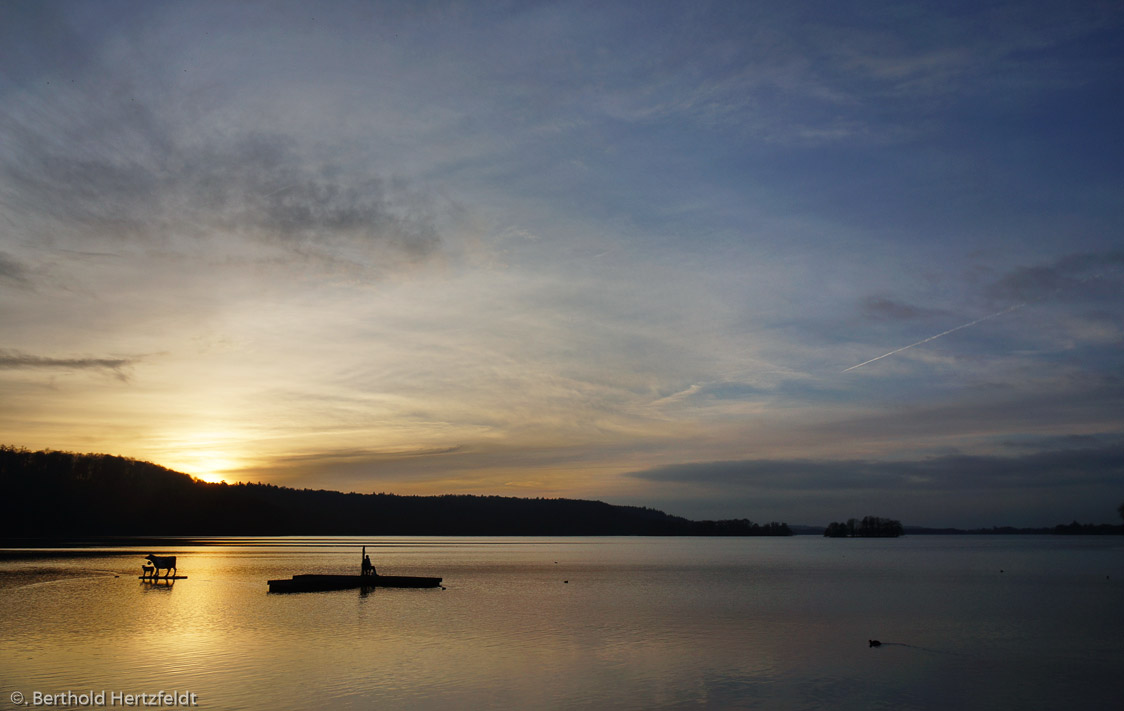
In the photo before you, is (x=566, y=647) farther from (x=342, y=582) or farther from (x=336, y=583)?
(x=342, y=582)

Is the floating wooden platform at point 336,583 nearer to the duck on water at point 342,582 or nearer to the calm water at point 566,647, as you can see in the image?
the duck on water at point 342,582

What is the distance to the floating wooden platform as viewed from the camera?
46156mm

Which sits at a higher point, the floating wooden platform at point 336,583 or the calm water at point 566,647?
the calm water at point 566,647

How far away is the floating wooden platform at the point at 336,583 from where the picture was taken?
151ft

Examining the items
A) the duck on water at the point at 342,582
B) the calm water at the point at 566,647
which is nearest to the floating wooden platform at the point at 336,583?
the duck on water at the point at 342,582

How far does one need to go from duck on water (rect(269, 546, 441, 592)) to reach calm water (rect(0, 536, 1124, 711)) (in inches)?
76.5

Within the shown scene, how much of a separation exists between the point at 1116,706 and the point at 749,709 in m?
9.15

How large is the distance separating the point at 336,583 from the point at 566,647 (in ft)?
89.7

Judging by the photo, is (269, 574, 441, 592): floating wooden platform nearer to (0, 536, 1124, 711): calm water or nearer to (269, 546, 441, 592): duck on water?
(269, 546, 441, 592): duck on water

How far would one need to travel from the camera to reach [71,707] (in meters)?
16.3

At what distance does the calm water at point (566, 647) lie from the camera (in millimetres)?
18516

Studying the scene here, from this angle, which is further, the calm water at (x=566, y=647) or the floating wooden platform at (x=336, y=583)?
the floating wooden platform at (x=336, y=583)

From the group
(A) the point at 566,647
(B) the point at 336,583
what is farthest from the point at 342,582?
(A) the point at 566,647

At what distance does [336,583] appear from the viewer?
47.9 meters
